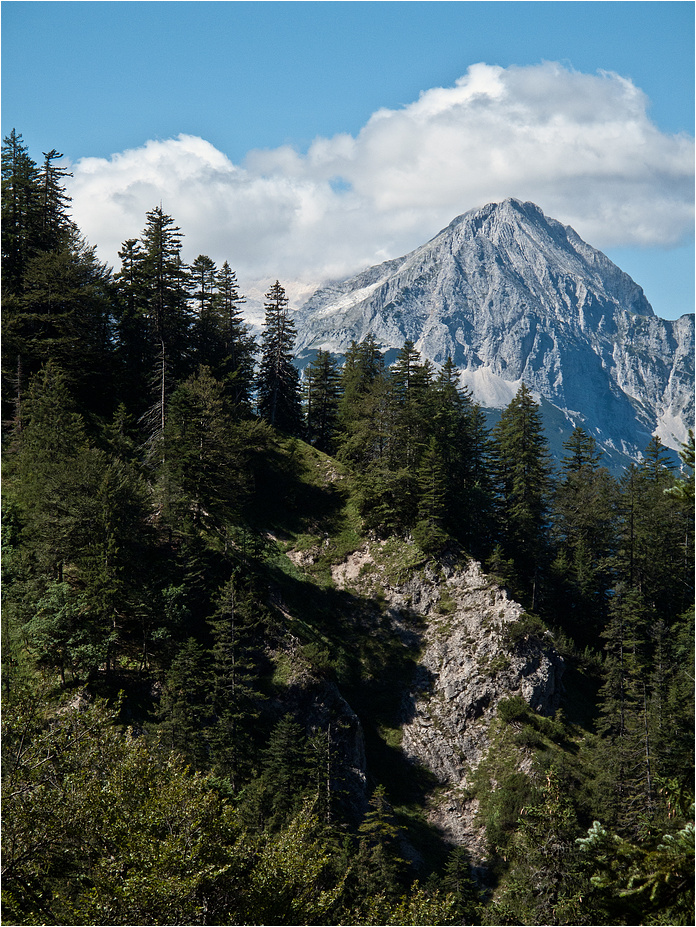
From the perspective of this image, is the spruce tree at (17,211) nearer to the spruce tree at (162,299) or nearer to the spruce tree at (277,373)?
the spruce tree at (162,299)

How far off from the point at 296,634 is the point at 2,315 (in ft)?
112

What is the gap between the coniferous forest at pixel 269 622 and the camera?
60.9 feet

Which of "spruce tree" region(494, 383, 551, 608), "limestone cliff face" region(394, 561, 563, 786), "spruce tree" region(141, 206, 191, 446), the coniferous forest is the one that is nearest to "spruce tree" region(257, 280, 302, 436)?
the coniferous forest

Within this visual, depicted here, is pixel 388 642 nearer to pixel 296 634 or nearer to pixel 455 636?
pixel 455 636

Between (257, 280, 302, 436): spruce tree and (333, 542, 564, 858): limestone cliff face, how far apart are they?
19.7 metres

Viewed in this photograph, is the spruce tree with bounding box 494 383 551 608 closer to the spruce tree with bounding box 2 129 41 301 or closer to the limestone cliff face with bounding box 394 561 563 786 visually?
the limestone cliff face with bounding box 394 561 563 786

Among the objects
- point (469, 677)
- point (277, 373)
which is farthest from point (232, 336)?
point (469, 677)

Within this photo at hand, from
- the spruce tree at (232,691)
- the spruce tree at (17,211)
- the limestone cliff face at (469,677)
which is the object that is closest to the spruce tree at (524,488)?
the limestone cliff face at (469,677)

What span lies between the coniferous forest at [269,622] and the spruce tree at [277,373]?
1.13ft

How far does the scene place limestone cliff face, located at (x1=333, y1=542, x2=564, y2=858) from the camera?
1929 inches

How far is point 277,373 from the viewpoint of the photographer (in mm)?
69938

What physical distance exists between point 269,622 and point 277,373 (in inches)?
1218

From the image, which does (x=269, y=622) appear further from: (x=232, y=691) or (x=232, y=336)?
(x=232, y=336)

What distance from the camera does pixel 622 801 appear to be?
40.9 m
